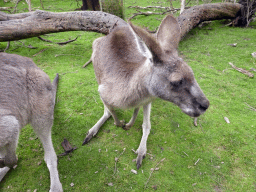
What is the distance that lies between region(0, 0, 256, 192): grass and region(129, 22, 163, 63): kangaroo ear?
1.50 metres

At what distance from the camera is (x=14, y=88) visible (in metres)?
1.87

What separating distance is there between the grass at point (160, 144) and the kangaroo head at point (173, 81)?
1.05 metres

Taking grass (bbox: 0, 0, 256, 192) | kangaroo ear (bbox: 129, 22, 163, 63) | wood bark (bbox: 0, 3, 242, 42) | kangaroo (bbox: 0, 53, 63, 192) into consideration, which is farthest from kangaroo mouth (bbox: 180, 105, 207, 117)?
wood bark (bbox: 0, 3, 242, 42)

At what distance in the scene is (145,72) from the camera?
1854mm

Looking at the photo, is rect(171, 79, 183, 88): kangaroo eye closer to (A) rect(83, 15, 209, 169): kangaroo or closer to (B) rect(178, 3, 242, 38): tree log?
(A) rect(83, 15, 209, 169): kangaroo

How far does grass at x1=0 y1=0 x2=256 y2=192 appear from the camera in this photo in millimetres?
2227

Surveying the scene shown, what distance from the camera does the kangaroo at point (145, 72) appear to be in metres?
1.68

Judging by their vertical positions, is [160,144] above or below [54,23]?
below

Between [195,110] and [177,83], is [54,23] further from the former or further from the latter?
[195,110]

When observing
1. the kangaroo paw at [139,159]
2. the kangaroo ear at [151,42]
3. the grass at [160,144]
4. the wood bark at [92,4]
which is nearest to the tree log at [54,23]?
the grass at [160,144]

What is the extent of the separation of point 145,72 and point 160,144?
1.32 m

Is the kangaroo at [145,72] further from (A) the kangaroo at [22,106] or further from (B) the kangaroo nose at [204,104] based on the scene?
(A) the kangaroo at [22,106]

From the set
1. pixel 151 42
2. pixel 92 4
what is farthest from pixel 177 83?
pixel 92 4

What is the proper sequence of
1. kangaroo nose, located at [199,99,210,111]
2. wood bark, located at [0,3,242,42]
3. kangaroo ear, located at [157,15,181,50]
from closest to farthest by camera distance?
1. kangaroo nose, located at [199,99,210,111]
2. kangaroo ear, located at [157,15,181,50]
3. wood bark, located at [0,3,242,42]
